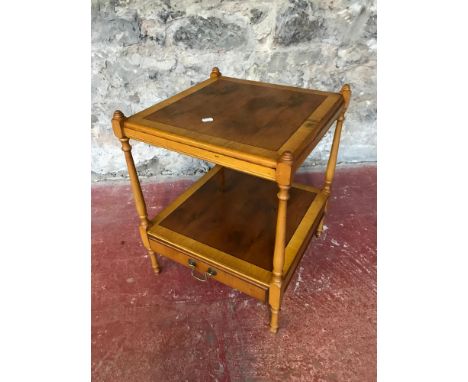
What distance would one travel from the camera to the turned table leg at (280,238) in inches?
34.9

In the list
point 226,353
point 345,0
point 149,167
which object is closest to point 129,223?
point 149,167

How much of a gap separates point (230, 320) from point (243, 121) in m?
0.88

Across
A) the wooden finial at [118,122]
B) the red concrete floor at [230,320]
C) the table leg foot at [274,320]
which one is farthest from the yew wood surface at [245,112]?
the red concrete floor at [230,320]

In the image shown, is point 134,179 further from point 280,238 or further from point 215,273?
point 280,238

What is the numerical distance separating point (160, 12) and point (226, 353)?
1.80 metres

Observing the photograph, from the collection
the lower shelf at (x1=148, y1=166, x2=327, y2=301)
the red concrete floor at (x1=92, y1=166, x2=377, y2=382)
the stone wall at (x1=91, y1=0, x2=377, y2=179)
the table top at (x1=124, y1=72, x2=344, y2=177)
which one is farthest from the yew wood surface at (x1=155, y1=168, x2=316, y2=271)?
the stone wall at (x1=91, y1=0, x2=377, y2=179)

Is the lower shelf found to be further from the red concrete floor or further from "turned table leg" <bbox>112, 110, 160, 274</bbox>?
the red concrete floor

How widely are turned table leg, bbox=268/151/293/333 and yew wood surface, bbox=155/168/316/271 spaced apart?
0.31 ft

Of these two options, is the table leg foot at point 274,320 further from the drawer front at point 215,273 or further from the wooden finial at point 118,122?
the wooden finial at point 118,122

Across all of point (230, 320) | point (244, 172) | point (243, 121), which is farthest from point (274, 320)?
point (243, 121)

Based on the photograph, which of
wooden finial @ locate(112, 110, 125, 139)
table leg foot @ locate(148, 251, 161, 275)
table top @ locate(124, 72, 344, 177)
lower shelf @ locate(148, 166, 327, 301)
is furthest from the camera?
table leg foot @ locate(148, 251, 161, 275)

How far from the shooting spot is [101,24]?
178 cm

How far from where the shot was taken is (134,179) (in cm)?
133

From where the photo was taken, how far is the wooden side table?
1.01 meters
